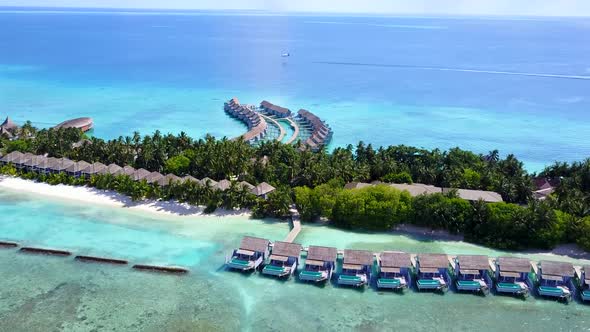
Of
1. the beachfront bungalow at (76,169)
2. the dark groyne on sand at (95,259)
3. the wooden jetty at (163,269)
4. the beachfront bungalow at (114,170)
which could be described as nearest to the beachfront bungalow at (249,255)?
the wooden jetty at (163,269)

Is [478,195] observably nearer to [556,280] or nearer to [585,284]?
[556,280]

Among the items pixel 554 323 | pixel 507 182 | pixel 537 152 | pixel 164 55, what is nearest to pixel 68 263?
pixel 554 323

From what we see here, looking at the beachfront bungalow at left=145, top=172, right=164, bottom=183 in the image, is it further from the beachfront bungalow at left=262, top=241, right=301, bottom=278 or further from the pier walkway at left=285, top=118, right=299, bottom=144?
the pier walkway at left=285, top=118, right=299, bottom=144

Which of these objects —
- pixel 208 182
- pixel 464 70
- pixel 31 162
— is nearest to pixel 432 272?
pixel 208 182

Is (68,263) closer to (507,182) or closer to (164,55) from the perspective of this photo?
(507,182)

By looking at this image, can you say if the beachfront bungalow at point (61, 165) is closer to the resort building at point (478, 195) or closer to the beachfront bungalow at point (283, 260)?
the beachfront bungalow at point (283, 260)

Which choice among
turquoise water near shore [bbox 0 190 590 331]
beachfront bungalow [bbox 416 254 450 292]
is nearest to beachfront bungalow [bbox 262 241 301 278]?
turquoise water near shore [bbox 0 190 590 331]
